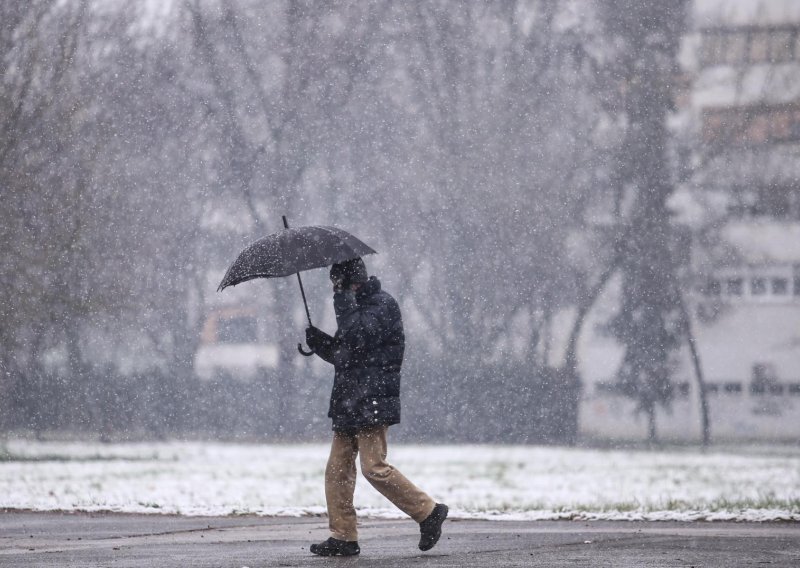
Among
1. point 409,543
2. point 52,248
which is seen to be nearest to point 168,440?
point 52,248

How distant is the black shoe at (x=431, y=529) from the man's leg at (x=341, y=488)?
0.34 m

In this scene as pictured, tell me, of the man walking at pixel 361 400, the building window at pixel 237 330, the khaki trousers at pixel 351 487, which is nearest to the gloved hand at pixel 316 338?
the man walking at pixel 361 400

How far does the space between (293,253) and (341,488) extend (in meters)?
1.22

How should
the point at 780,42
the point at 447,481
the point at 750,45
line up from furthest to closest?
the point at 780,42, the point at 750,45, the point at 447,481

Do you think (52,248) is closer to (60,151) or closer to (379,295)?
(60,151)

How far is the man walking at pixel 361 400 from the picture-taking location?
22.4 ft

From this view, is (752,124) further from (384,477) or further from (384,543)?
(384,477)

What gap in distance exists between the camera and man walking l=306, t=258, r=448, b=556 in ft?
22.4

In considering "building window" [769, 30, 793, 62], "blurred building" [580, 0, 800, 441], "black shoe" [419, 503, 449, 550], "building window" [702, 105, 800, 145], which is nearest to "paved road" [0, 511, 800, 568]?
"black shoe" [419, 503, 449, 550]

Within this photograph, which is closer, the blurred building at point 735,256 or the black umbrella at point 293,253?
the black umbrella at point 293,253

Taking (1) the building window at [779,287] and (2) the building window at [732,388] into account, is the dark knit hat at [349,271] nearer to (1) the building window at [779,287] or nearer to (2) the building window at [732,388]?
(2) the building window at [732,388]

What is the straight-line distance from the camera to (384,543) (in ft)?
25.2

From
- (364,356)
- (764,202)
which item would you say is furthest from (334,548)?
(764,202)

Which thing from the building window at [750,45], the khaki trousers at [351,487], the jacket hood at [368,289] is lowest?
the khaki trousers at [351,487]
